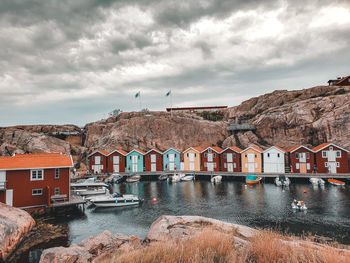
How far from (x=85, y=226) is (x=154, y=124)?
74184 millimetres

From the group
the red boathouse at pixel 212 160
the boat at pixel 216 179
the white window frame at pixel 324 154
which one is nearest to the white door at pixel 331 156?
the white window frame at pixel 324 154

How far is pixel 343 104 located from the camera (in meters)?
76.1

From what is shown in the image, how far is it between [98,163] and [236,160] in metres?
44.4

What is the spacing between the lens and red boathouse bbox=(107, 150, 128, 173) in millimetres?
76812

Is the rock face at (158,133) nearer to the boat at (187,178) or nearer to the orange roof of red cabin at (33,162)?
the boat at (187,178)

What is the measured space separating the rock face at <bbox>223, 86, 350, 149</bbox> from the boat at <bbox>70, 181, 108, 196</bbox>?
5645cm

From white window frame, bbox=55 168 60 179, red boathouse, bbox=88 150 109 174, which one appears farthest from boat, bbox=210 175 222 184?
white window frame, bbox=55 168 60 179

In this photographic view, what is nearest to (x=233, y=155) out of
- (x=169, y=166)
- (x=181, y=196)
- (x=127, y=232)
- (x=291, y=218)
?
(x=169, y=166)

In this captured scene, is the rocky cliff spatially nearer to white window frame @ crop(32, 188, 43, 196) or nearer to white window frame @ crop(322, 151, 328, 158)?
white window frame @ crop(322, 151, 328, 158)

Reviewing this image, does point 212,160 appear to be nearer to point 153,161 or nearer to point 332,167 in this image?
point 153,161

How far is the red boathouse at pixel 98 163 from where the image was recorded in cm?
7662

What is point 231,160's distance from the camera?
70875 mm

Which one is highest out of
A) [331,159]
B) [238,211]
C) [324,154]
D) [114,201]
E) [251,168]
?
[324,154]

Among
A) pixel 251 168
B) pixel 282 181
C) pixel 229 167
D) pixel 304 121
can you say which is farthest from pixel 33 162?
pixel 304 121
